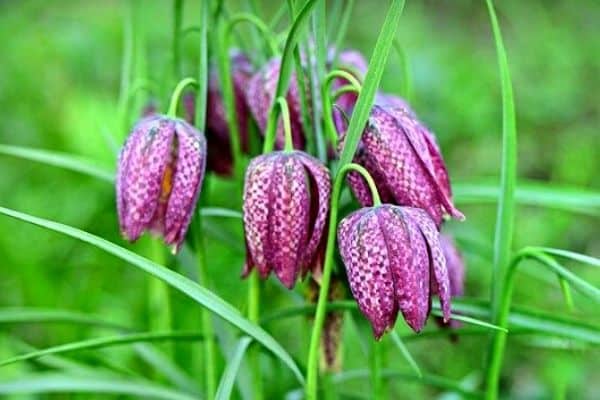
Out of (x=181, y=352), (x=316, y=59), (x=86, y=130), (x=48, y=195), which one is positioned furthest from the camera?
(x=86, y=130)

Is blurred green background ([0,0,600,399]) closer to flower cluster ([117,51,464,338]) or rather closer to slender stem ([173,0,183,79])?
slender stem ([173,0,183,79])

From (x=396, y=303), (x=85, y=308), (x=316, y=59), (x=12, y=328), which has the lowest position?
(x=12, y=328)

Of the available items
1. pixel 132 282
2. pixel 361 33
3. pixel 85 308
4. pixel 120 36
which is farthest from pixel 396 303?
pixel 361 33

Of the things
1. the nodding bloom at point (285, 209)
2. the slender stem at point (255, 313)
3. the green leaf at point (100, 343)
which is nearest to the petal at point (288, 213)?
the nodding bloom at point (285, 209)

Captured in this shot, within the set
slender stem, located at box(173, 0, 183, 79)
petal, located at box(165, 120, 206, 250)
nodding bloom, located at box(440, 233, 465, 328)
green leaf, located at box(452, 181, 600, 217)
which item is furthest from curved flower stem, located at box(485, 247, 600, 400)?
slender stem, located at box(173, 0, 183, 79)

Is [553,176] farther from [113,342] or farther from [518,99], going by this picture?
[113,342]
